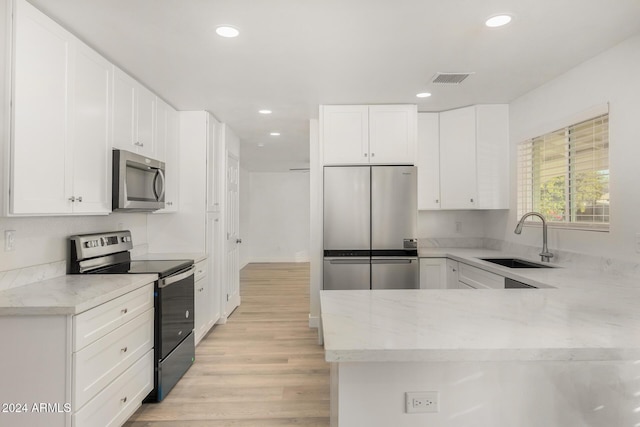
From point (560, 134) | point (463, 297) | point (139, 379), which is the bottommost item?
point (139, 379)

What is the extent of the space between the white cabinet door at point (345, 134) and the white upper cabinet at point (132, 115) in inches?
62.5

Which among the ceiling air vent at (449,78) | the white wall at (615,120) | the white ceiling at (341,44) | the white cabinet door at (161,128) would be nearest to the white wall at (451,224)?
the white wall at (615,120)

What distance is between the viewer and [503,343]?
43.7 inches

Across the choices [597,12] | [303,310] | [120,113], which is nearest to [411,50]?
[597,12]

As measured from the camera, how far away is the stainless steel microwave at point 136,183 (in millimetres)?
2518

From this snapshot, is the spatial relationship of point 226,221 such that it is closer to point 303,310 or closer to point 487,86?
point 303,310

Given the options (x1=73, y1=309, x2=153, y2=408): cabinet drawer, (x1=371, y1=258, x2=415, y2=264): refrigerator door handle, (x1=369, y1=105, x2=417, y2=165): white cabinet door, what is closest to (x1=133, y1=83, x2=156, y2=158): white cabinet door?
(x1=73, y1=309, x2=153, y2=408): cabinet drawer

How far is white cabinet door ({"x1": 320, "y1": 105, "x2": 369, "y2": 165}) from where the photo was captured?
3.58 metres

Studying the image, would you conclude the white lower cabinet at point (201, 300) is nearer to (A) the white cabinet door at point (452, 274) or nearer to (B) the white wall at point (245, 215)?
(A) the white cabinet door at point (452, 274)

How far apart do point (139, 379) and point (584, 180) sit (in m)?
3.48

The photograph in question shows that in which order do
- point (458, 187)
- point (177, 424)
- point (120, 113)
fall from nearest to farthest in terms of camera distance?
point (177, 424) → point (120, 113) → point (458, 187)

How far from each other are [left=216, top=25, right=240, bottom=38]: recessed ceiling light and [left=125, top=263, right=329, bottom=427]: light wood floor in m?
2.43

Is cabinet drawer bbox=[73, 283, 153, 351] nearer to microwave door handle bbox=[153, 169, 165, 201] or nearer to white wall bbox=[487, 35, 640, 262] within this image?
microwave door handle bbox=[153, 169, 165, 201]

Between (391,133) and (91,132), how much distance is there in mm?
2552
